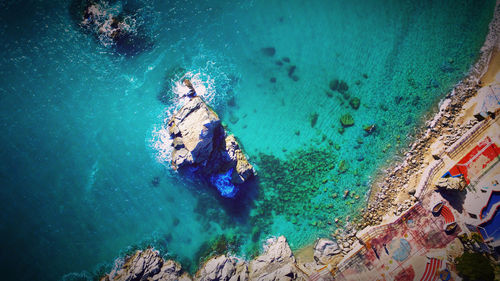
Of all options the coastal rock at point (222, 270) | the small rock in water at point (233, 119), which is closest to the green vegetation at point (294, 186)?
the coastal rock at point (222, 270)

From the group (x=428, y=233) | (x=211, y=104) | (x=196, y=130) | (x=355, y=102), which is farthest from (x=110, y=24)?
(x=428, y=233)

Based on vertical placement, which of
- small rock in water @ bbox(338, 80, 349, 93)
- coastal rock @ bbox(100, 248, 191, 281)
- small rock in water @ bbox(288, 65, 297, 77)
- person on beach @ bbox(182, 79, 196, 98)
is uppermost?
person on beach @ bbox(182, 79, 196, 98)

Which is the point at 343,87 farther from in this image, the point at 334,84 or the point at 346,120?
the point at 346,120

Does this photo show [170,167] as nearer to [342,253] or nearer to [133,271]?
[133,271]

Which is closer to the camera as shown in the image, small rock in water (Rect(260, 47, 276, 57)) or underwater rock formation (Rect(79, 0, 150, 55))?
underwater rock formation (Rect(79, 0, 150, 55))

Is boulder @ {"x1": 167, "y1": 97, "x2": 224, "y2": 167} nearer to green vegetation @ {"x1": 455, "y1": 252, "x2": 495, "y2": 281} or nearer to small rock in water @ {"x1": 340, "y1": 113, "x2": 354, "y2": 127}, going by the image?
small rock in water @ {"x1": 340, "y1": 113, "x2": 354, "y2": 127}

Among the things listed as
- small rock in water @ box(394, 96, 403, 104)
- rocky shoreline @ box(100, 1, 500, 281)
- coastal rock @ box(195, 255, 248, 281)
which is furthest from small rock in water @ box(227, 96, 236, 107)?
small rock in water @ box(394, 96, 403, 104)

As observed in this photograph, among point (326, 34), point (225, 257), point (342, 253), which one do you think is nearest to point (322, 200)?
point (342, 253)

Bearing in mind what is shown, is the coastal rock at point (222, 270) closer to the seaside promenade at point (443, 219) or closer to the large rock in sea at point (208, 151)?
the large rock in sea at point (208, 151)
